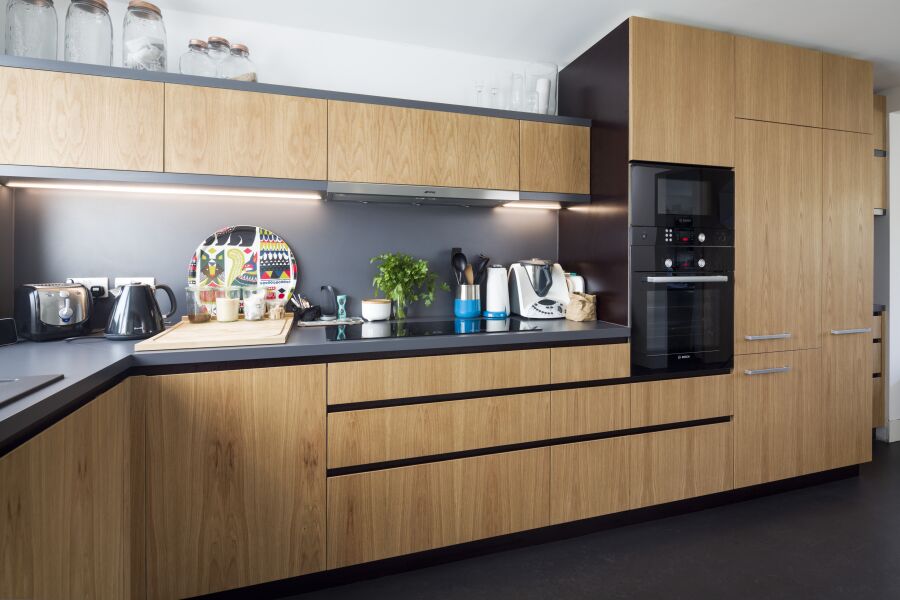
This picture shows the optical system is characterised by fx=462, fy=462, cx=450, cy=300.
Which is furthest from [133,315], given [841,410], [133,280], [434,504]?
[841,410]

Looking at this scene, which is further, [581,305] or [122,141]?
[581,305]

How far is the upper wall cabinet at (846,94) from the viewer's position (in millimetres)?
2577

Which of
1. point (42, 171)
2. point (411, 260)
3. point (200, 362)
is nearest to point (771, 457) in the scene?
point (411, 260)

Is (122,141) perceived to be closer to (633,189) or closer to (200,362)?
(200,362)

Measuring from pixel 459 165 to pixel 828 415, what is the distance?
2484 mm

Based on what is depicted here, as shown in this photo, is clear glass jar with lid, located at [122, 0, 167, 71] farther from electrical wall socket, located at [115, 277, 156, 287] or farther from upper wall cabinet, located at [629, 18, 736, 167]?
upper wall cabinet, located at [629, 18, 736, 167]

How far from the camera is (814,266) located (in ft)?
8.40

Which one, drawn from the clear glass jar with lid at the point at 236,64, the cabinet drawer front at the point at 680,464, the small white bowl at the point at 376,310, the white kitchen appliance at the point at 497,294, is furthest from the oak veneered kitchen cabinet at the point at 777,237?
the clear glass jar with lid at the point at 236,64

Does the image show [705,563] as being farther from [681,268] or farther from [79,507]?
[79,507]

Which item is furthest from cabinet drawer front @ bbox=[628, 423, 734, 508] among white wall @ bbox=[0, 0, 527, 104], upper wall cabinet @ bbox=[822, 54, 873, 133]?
white wall @ bbox=[0, 0, 527, 104]

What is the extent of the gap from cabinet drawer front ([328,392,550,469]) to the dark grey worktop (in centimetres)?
23

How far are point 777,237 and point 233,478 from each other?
→ 9.26ft

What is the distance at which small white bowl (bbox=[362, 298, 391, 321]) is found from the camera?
2373 millimetres

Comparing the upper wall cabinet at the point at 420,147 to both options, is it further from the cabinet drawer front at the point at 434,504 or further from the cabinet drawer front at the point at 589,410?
the cabinet drawer front at the point at 434,504
